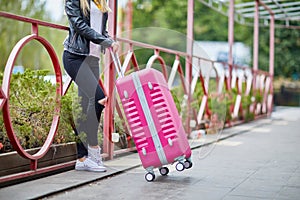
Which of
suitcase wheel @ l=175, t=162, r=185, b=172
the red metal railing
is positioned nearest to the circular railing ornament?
the red metal railing

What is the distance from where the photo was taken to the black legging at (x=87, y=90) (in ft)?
16.4

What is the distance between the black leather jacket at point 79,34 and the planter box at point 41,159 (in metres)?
0.83

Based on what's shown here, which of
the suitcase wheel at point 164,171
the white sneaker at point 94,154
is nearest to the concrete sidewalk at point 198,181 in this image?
the suitcase wheel at point 164,171

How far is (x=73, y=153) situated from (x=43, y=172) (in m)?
0.58

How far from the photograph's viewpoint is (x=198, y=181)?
194 inches

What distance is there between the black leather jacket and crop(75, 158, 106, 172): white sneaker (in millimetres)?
895

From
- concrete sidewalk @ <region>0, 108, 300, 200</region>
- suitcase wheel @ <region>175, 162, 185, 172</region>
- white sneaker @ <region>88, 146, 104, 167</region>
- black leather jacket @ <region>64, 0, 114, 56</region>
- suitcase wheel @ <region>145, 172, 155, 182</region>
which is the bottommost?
concrete sidewalk @ <region>0, 108, 300, 200</region>

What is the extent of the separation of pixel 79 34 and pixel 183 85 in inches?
A: 142

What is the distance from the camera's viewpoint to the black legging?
197 inches

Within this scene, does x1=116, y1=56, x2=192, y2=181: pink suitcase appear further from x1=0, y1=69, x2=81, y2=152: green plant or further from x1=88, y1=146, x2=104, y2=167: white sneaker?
x1=0, y1=69, x2=81, y2=152: green plant

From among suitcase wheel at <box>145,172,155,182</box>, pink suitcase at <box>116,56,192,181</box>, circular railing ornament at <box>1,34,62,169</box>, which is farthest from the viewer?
suitcase wheel at <box>145,172,155,182</box>

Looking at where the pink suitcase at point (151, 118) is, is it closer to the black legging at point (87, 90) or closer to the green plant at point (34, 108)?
the black legging at point (87, 90)

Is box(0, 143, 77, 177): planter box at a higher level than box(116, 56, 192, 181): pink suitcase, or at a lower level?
lower

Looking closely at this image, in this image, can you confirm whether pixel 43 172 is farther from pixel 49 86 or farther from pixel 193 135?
pixel 193 135
